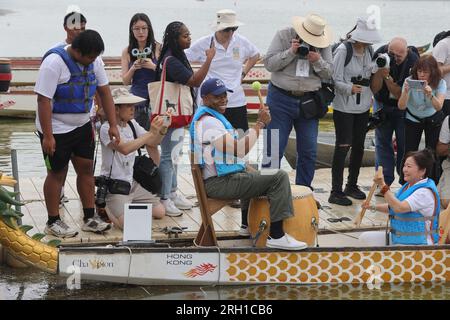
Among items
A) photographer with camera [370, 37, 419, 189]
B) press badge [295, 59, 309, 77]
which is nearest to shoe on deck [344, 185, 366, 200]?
photographer with camera [370, 37, 419, 189]

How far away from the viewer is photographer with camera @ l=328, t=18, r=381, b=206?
28.6ft

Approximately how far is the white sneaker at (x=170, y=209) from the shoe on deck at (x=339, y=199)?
152 centimetres

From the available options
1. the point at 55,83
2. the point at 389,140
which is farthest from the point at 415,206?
the point at 55,83

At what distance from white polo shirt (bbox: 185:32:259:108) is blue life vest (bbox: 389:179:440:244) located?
78.8 inches

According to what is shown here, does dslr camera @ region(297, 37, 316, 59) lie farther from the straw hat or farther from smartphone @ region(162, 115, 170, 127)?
smartphone @ region(162, 115, 170, 127)

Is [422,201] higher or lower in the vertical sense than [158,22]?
higher

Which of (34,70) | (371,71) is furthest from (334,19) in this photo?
(371,71)

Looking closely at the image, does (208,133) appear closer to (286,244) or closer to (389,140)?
(286,244)

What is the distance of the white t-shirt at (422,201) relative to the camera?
7.07 metres

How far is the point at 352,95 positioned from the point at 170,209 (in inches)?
77.7

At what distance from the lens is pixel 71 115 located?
755 cm
